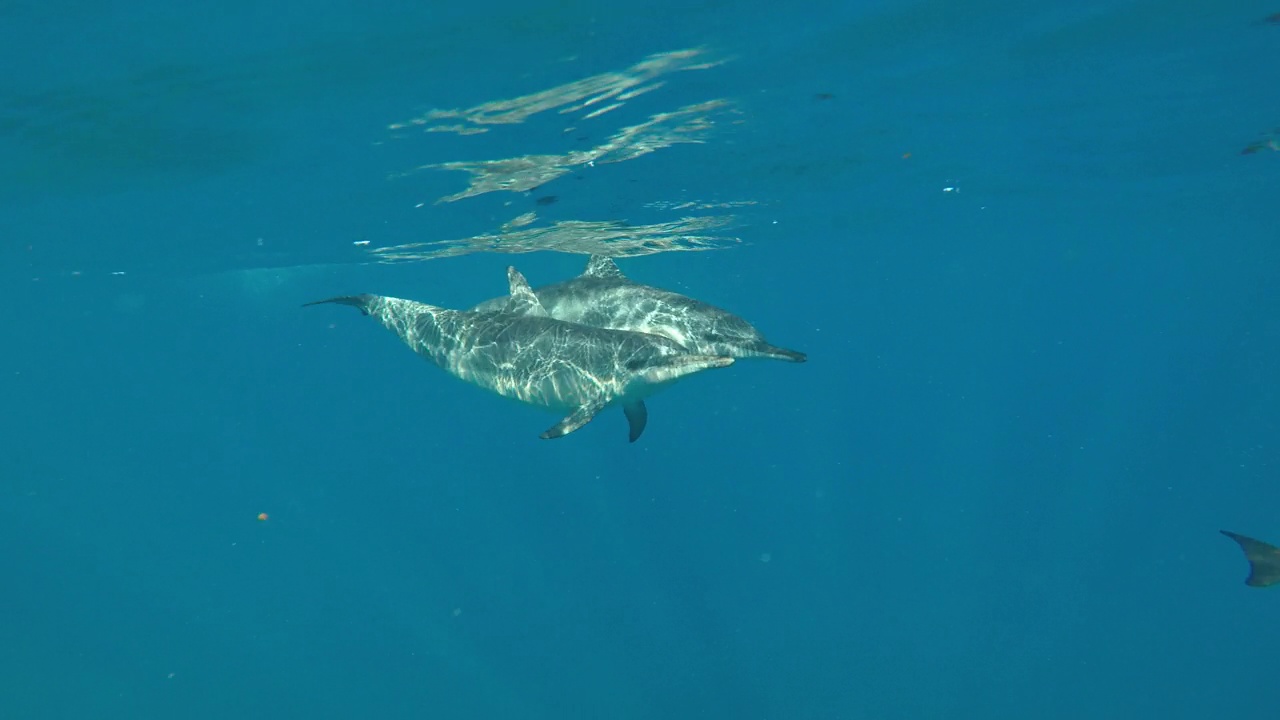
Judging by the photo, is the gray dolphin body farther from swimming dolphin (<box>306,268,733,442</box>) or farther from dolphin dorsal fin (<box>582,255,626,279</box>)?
swimming dolphin (<box>306,268,733,442</box>)

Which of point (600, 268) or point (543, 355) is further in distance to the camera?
point (600, 268)

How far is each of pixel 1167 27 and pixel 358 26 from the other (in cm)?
1248

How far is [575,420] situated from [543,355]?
1677mm

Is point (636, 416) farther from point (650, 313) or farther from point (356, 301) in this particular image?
point (356, 301)

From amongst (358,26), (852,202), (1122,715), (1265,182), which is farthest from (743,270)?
(358,26)

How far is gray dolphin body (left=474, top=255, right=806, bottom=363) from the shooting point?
9516 millimetres

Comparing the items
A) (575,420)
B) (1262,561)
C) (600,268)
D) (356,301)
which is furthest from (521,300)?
(1262,561)

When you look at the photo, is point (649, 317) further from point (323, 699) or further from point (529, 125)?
point (323, 699)

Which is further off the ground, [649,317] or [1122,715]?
[649,317]

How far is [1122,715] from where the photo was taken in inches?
995

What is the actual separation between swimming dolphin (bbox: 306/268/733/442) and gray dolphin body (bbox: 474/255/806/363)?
19.6 inches

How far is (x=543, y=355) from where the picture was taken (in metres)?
10.5

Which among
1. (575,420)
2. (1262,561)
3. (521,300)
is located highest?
(521,300)

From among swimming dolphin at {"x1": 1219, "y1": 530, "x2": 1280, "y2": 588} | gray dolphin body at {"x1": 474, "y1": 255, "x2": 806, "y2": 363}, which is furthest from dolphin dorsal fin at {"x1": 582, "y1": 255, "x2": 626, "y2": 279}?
swimming dolphin at {"x1": 1219, "y1": 530, "x2": 1280, "y2": 588}
